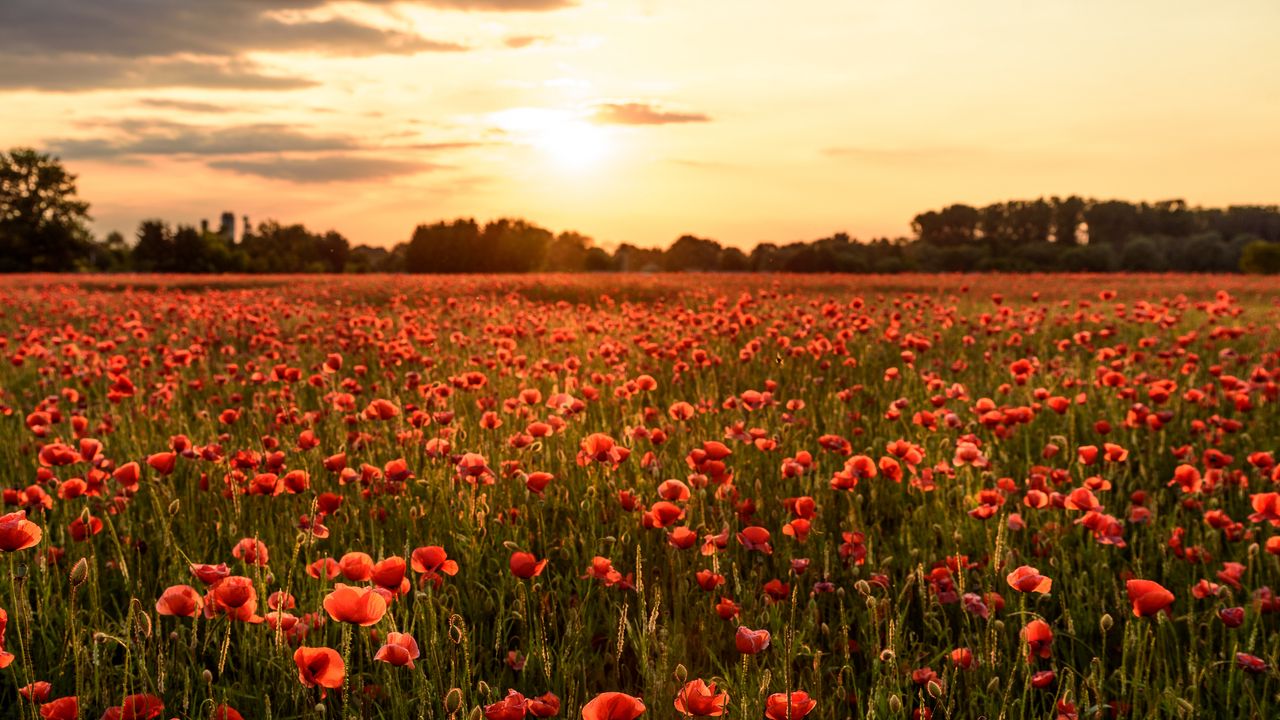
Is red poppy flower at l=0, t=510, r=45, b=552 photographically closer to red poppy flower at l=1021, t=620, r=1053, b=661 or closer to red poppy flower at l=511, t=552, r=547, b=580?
red poppy flower at l=511, t=552, r=547, b=580

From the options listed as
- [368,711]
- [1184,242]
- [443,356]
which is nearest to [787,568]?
[368,711]

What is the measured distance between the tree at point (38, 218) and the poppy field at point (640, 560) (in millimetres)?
78572

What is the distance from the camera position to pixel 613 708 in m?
1.42

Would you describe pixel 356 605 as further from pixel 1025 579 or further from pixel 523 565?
pixel 1025 579

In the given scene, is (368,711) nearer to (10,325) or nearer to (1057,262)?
(10,325)

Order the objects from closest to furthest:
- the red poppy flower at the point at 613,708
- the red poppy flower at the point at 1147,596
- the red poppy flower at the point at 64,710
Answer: the red poppy flower at the point at 613,708 < the red poppy flower at the point at 64,710 < the red poppy flower at the point at 1147,596

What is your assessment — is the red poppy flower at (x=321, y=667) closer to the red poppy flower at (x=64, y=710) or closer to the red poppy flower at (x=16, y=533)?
the red poppy flower at (x=64, y=710)

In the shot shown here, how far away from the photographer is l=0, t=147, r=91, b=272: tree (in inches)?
2781

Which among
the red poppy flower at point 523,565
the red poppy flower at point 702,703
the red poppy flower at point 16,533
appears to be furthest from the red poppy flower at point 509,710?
the red poppy flower at point 16,533

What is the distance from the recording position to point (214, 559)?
129 inches

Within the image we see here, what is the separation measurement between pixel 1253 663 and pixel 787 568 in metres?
1.40

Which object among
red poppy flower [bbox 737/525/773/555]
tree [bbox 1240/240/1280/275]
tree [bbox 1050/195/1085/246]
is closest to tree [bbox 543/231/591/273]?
tree [bbox 1240/240/1280/275]

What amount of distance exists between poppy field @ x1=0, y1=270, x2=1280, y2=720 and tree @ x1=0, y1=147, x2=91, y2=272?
78.6 m

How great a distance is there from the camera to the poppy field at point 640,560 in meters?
2.08
